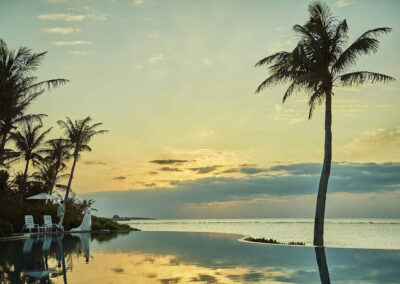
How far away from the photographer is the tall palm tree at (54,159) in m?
32.8

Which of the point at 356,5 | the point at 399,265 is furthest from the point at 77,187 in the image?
the point at 399,265

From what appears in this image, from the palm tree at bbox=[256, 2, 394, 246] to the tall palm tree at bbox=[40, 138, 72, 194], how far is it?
75.2 feet

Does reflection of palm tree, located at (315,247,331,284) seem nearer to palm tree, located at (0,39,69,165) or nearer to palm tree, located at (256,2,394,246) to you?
palm tree, located at (256,2,394,246)

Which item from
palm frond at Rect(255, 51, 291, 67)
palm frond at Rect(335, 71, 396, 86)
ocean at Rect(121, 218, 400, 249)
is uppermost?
palm frond at Rect(255, 51, 291, 67)

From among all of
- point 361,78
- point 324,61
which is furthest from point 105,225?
point 361,78

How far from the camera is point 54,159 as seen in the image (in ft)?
112

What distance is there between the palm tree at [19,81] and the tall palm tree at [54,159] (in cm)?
1055

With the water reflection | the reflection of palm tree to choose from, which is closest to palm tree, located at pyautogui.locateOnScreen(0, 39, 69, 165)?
the water reflection

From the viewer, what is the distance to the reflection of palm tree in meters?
6.25

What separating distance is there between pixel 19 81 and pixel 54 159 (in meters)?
14.3

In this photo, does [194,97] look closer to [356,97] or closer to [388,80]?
[356,97]

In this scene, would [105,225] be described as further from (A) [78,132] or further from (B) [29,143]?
(B) [29,143]

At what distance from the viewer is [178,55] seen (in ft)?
67.9

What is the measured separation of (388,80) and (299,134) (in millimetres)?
7766
